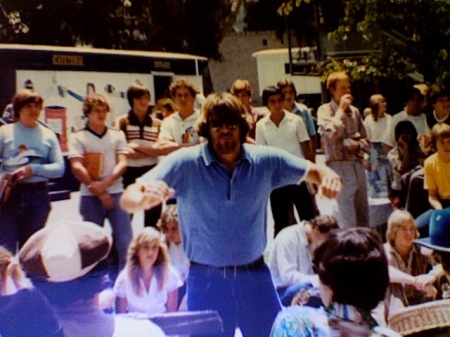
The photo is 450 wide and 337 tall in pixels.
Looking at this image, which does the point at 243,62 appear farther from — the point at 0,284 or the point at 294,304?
the point at 0,284

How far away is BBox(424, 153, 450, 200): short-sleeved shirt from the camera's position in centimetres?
274

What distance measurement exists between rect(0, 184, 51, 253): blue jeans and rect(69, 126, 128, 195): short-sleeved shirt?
0.13m

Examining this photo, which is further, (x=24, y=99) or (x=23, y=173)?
(x=23, y=173)

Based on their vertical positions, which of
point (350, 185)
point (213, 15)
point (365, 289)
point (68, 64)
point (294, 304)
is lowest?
point (294, 304)

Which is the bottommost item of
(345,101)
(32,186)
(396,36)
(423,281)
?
(423,281)

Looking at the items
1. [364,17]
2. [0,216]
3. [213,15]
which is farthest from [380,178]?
[0,216]

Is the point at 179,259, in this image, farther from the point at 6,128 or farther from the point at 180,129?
the point at 6,128

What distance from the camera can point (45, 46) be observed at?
2131 millimetres

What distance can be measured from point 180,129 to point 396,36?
3.17 ft

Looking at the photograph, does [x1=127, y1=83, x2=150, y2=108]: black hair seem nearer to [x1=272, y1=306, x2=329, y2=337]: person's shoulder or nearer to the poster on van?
the poster on van

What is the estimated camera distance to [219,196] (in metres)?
2.27

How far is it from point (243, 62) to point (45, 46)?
2.19ft

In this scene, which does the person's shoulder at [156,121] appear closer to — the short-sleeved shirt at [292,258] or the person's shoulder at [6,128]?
the person's shoulder at [6,128]

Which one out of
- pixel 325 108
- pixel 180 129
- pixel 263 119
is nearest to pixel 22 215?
pixel 180 129
